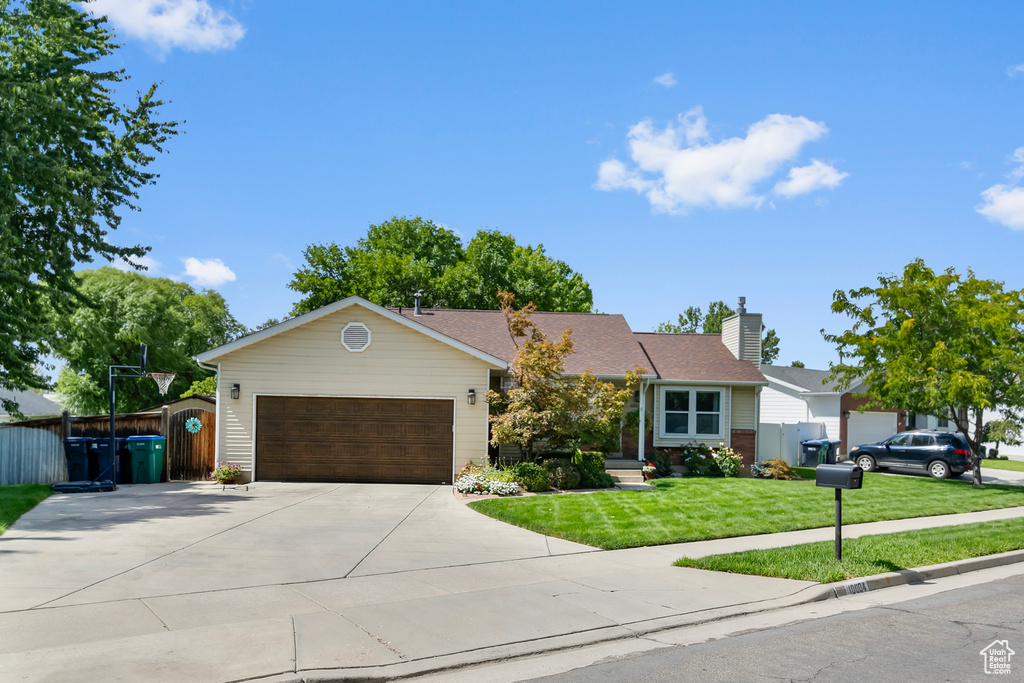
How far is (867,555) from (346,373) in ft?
41.0

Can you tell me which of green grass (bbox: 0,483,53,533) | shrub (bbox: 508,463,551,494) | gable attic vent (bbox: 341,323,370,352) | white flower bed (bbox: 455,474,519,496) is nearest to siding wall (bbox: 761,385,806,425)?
shrub (bbox: 508,463,551,494)

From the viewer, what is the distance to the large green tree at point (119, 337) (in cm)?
4253

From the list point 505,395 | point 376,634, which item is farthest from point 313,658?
point 505,395

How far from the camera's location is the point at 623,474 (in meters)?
19.9

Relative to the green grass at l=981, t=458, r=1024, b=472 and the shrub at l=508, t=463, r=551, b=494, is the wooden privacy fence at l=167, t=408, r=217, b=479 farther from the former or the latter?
the green grass at l=981, t=458, r=1024, b=472

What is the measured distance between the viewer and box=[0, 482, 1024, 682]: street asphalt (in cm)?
595

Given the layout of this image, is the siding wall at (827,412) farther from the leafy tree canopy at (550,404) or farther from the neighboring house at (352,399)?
the neighboring house at (352,399)

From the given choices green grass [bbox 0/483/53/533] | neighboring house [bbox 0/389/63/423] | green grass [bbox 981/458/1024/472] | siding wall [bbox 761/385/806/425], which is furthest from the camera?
neighboring house [bbox 0/389/63/423]

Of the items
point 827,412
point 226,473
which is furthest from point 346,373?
point 827,412

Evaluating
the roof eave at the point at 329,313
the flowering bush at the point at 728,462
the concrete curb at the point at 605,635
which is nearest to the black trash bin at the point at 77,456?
the roof eave at the point at 329,313

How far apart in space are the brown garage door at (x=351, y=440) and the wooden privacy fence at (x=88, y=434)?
158cm

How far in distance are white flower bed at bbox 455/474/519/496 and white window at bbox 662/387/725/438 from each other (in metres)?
7.88

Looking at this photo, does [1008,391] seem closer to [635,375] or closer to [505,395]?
[635,375]

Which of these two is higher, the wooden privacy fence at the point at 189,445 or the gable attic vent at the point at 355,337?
the gable attic vent at the point at 355,337
